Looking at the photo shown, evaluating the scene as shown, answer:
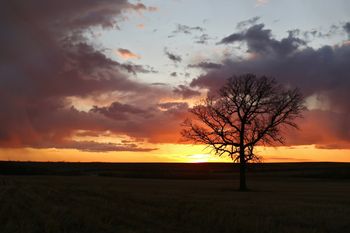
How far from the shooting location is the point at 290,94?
5831cm
